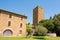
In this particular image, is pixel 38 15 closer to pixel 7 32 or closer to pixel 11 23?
pixel 11 23

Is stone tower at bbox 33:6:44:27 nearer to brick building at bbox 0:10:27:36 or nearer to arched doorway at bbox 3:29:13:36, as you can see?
brick building at bbox 0:10:27:36

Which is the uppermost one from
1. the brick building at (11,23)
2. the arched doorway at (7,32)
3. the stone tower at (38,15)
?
the stone tower at (38,15)

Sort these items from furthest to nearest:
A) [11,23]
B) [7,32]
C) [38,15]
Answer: [38,15] → [11,23] → [7,32]

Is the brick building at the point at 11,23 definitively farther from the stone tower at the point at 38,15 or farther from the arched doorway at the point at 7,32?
the stone tower at the point at 38,15

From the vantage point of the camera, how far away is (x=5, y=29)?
4084cm

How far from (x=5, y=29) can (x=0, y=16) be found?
4.79m

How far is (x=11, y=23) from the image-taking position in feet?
139

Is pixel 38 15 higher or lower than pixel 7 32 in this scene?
higher

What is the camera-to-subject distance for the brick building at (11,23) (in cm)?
4022

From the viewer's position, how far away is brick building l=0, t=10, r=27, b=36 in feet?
132

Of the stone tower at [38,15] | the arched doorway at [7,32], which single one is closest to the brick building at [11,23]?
the arched doorway at [7,32]

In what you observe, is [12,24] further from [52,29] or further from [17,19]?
[52,29]

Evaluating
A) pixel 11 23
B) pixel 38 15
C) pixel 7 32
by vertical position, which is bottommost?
pixel 7 32

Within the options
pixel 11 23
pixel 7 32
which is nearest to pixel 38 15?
pixel 11 23
